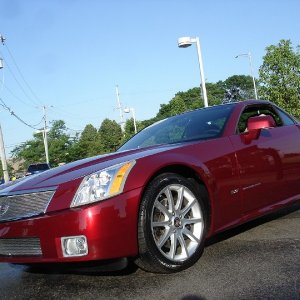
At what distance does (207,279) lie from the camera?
333cm

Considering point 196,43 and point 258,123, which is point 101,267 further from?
point 196,43

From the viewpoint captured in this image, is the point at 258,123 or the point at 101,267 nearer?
the point at 101,267

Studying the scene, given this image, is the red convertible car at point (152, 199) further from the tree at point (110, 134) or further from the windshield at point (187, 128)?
the tree at point (110, 134)

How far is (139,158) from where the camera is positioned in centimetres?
364

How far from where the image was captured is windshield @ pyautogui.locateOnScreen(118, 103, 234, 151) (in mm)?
4547

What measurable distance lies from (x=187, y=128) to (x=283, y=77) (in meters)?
23.1

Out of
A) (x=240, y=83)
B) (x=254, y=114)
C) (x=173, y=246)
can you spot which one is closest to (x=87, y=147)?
(x=240, y=83)

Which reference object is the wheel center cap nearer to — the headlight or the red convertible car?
the red convertible car

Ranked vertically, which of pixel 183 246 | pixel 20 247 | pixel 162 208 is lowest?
pixel 183 246

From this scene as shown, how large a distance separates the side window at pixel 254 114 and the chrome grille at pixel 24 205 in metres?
2.08

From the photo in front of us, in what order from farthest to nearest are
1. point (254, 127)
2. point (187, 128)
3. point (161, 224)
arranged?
point (187, 128), point (254, 127), point (161, 224)

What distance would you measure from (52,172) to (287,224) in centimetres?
247

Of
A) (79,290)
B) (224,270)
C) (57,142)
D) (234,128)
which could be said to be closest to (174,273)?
(224,270)

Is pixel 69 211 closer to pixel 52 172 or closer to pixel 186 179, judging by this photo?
pixel 52 172
